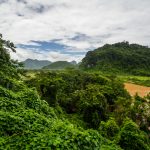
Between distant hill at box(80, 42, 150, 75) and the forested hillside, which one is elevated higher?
distant hill at box(80, 42, 150, 75)

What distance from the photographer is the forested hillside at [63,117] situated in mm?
11086

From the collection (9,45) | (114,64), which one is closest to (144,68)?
(114,64)

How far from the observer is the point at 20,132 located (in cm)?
1174

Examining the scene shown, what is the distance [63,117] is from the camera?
92.0 ft

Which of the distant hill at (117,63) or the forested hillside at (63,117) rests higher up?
the distant hill at (117,63)

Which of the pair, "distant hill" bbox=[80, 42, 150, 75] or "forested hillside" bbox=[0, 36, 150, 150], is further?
"distant hill" bbox=[80, 42, 150, 75]

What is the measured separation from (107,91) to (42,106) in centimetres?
2720

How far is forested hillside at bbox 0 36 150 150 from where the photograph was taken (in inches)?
436

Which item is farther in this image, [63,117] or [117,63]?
[117,63]

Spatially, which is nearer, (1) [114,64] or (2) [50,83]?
(2) [50,83]

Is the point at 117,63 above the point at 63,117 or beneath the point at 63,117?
above

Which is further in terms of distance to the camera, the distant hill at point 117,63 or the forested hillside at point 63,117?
the distant hill at point 117,63

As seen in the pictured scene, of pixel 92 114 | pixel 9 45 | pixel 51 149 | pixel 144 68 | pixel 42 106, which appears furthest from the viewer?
pixel 144 68

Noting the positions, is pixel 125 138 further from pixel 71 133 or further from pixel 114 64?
pixel 114 64
